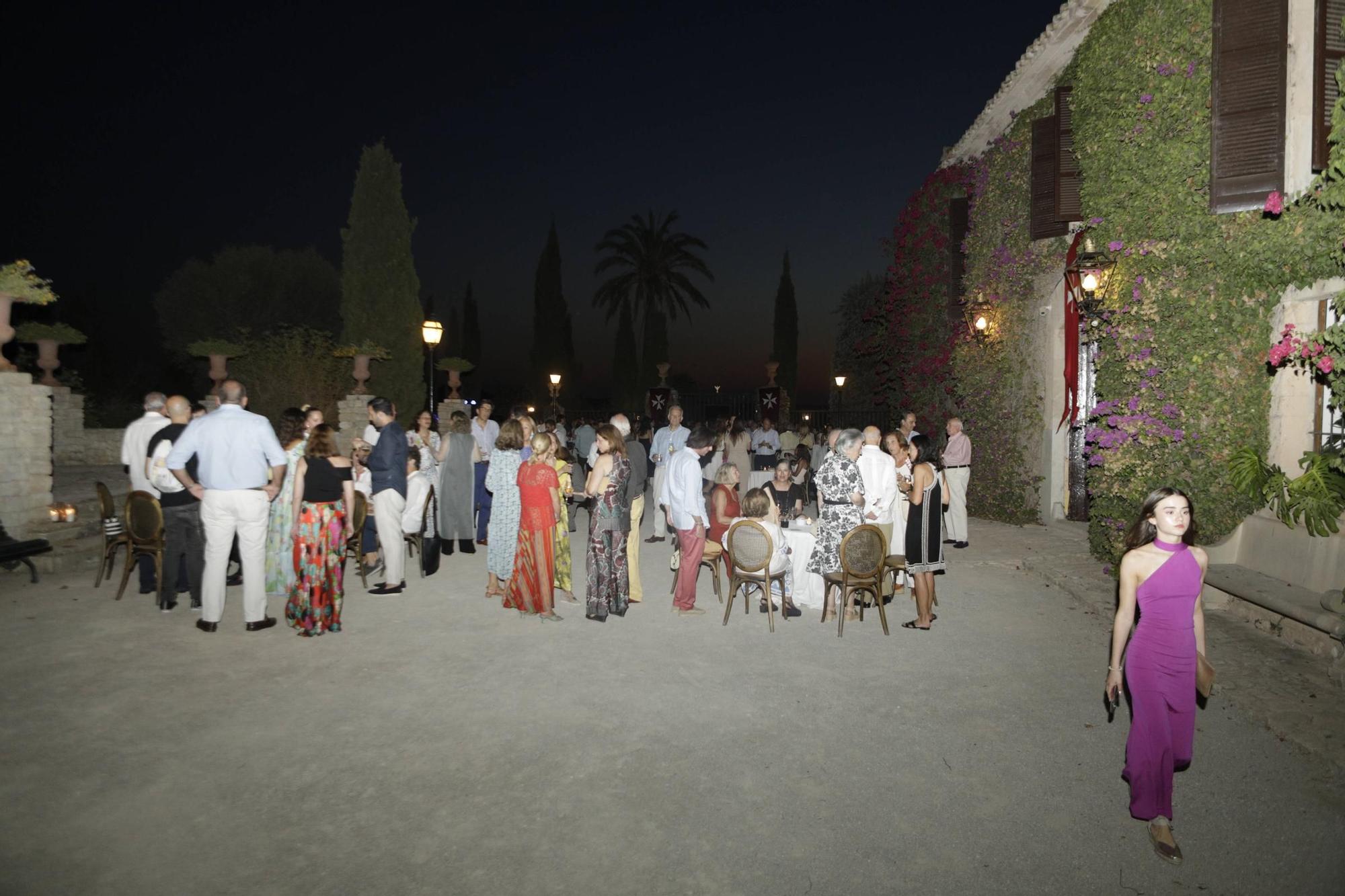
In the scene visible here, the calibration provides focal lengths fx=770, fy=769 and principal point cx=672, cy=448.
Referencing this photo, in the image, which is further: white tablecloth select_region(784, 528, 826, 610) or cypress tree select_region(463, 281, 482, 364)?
cypress tree select_region(463, 281, 482, 364)

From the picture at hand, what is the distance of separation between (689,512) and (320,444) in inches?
134

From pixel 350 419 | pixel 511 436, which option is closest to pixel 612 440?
pixel 511 436

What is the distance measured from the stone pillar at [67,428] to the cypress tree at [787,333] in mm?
31991

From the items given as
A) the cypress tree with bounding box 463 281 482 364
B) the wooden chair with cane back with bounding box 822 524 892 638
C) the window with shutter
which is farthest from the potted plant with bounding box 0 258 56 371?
the cypress tree with bounding box 463 281 482 364

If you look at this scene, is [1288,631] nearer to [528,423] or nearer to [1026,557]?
[1026,557]

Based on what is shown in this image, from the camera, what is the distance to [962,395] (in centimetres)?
1533

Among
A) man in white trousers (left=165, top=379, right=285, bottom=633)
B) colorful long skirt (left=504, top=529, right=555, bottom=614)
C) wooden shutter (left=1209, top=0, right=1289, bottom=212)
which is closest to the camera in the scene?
man in white trousers (left=165, top=379, right=285, bottom=633)

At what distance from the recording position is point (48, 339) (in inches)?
701

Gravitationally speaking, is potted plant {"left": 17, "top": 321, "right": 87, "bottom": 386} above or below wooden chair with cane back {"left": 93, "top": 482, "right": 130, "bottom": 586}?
above

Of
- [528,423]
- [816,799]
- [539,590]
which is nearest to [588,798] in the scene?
[816,799]

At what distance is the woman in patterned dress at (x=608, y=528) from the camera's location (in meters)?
7.15

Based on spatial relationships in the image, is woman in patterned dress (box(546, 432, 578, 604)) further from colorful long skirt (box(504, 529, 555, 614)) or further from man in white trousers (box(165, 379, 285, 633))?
man in white trousers (box(165, 379, 285, 633))

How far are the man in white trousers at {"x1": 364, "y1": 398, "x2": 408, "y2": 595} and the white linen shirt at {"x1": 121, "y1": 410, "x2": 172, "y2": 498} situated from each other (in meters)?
2.18

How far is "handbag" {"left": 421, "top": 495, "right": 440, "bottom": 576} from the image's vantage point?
9039 mm
